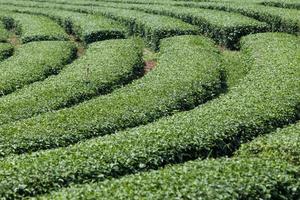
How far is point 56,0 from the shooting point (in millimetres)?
67000

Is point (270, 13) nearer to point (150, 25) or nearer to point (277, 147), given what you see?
point (150, 25)

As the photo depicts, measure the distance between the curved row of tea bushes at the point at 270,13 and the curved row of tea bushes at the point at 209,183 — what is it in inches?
929

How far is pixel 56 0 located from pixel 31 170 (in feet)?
168

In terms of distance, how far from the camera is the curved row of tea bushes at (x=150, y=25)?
42.8 metres

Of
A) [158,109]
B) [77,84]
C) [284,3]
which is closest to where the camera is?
[158,109]

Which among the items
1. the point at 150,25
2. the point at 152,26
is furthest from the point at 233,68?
the point at 150,25

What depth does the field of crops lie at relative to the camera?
17609 millimetres

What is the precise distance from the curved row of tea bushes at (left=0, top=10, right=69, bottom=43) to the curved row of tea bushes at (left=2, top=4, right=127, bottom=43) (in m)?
1.09

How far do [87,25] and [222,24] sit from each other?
40.1ft

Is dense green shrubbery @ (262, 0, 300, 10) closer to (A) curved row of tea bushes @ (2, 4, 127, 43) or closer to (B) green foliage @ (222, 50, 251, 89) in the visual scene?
(B) green foliage @ (222, 50, 251, 89)

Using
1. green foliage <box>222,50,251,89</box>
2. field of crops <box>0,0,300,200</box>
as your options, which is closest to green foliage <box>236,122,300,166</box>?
field of crops <box>0,0,300,200</box>

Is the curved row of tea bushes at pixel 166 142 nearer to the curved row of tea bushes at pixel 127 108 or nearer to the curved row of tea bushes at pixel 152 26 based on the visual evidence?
the curved row of tea bushes at pixel 127 108

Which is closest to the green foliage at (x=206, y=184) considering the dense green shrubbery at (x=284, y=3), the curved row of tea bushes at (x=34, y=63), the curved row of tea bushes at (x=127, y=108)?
the curved row of tea bushes at (x=127, y=108)

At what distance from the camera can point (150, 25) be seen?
145 ft
